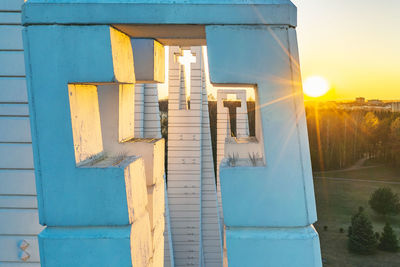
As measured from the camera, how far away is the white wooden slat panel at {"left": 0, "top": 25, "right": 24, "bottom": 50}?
4793 mm

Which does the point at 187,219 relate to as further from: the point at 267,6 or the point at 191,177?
the point at 267,6

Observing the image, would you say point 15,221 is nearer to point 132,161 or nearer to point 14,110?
point 14,110

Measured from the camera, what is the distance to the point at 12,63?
16.0ft

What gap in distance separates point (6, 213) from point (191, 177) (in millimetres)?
6458

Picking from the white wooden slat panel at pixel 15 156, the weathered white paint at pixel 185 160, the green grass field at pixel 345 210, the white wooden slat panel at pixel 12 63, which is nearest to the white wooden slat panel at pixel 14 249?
the white wooden slat panel at pixel 15 156

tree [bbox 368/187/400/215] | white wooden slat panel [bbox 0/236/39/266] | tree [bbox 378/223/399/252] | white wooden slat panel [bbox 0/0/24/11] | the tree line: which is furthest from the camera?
the tree line

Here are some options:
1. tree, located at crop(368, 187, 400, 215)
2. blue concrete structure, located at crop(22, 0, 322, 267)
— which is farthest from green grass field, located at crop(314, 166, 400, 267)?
blue concrete structure, located at crop(22, 0, 322, 267)

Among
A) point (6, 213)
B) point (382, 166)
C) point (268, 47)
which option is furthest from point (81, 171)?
point (382, 166)

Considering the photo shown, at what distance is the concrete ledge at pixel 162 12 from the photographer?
78.6 inches

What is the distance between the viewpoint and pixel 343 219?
24562 millimetres

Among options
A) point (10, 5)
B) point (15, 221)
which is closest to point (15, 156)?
point (15, 221)

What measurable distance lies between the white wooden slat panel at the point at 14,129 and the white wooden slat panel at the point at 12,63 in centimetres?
62

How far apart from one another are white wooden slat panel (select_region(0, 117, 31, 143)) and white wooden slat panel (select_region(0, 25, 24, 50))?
0.96 metres

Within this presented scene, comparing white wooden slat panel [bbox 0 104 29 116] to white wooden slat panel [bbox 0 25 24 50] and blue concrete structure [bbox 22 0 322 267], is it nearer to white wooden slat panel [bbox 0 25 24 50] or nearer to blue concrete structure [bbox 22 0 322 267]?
white wooden slat panel [bbox 0 25 24 50]
